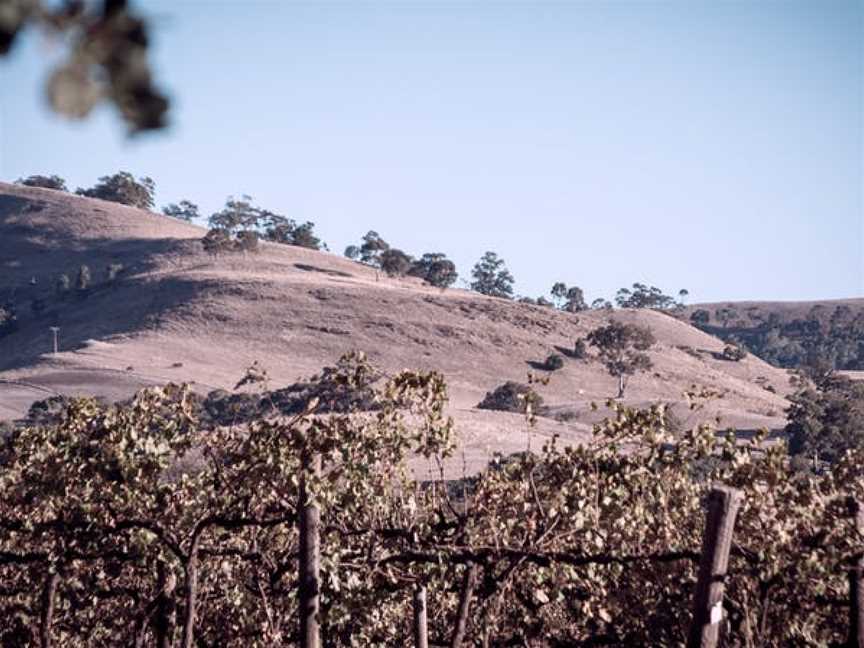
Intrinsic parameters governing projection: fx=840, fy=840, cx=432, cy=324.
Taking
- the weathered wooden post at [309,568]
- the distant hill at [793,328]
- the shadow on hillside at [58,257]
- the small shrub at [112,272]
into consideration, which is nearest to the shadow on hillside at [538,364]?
the shadow on hillside at [58,257]

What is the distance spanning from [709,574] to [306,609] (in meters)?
2.11

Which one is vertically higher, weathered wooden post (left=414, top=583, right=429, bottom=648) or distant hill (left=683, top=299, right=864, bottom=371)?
weathered wooden post (left=414, top=583, right=429, bottom=648)

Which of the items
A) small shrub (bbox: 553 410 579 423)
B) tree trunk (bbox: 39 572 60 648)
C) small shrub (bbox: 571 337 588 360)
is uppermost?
tree trunk (bbox: 39 572 60 648)

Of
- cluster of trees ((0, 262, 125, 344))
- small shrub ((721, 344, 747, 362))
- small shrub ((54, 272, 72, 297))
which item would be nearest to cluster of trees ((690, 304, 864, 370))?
small shrub ((721, 344, 747, 362))

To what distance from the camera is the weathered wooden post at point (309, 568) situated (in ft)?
14.9

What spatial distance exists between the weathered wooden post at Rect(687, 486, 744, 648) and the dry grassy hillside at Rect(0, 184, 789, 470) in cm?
3901

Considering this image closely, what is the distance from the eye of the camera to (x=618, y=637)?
5.31m

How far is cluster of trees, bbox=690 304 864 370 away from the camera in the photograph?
348 ft

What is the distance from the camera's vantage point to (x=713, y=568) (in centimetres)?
382

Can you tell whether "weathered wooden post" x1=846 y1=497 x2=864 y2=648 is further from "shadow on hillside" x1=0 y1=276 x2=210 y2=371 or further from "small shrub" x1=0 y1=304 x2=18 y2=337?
"small shrub" x1=0 y1=304 x2=18 y2=337

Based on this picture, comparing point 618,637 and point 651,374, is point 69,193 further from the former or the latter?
point 618,637

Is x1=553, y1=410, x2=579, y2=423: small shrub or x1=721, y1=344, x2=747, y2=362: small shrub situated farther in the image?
x1=721, y1=344, x2=747, y2=362: small shrub

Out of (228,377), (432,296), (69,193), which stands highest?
(69,193)

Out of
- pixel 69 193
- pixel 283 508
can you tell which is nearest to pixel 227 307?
pixel 69 193
